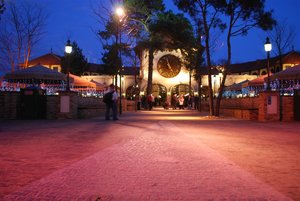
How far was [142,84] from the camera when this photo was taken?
56250 millimetres

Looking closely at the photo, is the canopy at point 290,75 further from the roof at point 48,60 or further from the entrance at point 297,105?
the roof at point 48,60

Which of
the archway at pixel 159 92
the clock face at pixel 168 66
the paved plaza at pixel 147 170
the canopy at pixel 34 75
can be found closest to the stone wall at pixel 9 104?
the canopy at pixel 34 75

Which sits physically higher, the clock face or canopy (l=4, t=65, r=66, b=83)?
the clock face

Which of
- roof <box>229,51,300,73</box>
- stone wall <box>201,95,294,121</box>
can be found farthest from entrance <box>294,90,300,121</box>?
roof <box>229,51,300,73</box>

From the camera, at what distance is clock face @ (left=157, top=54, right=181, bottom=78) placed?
5569 centimetres

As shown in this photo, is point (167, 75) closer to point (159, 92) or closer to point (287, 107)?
point (159, 92)

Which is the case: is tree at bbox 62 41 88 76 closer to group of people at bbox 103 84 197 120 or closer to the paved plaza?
group of people at bbox 103 84 197 120

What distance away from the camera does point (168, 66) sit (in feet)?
184

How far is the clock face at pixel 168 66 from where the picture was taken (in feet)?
183

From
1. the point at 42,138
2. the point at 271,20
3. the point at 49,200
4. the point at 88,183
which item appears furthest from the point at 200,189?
the point at 271,20

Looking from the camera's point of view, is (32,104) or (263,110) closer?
(263,110)

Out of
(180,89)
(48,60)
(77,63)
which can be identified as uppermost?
(48,60)

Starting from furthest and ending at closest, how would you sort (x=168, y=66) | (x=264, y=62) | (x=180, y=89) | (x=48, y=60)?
1. (x=48, y=60)
2. (x=264, y=62)
3. (x=180, y=89)
4. (x=168, y=66)

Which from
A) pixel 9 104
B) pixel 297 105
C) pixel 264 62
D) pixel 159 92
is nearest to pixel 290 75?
pixel 297 105
